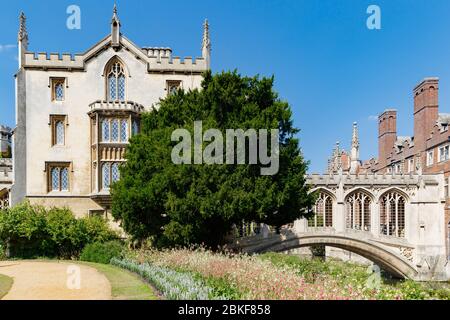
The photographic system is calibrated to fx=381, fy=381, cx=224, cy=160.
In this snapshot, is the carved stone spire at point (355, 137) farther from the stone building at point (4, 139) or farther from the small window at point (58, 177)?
the stone building at point (4, 139)

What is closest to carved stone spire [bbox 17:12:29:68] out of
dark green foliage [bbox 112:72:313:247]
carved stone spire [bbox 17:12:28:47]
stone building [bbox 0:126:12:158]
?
carved stone spire [bbox 17:12:28:47]

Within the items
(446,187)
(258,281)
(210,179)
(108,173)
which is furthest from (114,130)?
(446,187)

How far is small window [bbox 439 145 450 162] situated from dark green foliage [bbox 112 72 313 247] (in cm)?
1631

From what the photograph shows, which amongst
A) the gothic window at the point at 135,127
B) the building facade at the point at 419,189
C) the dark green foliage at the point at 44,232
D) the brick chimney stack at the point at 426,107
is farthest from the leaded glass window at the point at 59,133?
the brick chimney stack at the point at 426,107

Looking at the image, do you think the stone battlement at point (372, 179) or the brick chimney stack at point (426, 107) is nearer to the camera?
the stone battlement at point (372, 179)

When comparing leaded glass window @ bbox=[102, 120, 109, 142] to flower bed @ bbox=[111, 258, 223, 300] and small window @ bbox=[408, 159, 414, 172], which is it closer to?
flower bed @ bbox=[111, 258, 223, 300]

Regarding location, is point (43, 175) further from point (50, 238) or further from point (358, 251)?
point (358, 251)

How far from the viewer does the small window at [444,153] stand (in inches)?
1128

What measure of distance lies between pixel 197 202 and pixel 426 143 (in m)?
24.3

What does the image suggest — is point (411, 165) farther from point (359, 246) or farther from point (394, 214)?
point (359, 246)

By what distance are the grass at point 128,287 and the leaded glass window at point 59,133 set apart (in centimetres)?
1337

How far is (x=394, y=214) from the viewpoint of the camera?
2909 centimetres

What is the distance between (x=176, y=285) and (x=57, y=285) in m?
4.34
